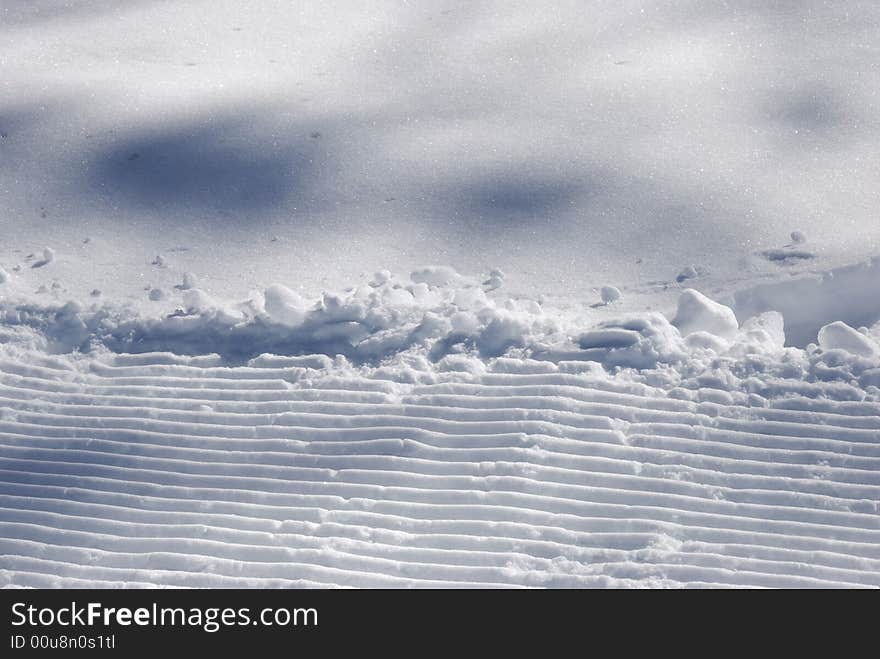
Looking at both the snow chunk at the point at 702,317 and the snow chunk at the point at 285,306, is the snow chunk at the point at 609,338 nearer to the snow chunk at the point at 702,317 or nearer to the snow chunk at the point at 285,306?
the snow chunk at the point at 702,317

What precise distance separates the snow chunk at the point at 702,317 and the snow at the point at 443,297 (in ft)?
0.05

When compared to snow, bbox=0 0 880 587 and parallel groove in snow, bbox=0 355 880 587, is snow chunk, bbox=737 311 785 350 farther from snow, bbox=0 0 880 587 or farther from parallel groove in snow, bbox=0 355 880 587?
parallel groove in snow, bbox=0 355 880 587

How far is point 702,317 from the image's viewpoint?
179 inches

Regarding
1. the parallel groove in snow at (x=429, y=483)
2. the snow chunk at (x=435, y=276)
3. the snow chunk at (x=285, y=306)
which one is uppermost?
the snow chunk at (x=435, y=276)

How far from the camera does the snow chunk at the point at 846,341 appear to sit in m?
4.25

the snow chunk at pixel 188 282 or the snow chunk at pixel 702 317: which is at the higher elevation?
the snow chunk at pixel 188 282

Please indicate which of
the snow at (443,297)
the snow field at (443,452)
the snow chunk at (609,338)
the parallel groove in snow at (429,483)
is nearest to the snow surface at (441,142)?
the snow at (443,297)

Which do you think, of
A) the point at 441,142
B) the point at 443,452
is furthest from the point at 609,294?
the point at 441,142

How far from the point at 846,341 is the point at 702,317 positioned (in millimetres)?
621

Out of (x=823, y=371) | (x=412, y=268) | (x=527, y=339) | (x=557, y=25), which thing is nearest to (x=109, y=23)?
(x=557, y=25)

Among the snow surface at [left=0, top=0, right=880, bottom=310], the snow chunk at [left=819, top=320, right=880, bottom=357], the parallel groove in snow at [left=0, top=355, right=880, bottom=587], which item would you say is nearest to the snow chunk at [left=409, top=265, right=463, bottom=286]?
the snow surface at [left=0, top=0, right=880, bottom=310]

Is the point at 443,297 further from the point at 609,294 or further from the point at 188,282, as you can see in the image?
the point at 188,282

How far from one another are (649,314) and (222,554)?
7.21ft

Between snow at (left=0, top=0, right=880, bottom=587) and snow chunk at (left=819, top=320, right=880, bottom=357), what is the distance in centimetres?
2
